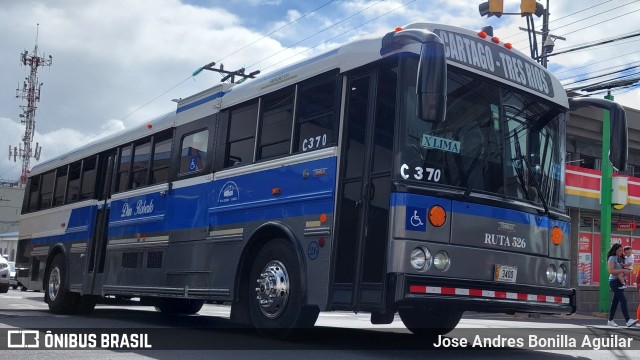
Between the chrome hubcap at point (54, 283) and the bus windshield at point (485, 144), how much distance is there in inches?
373

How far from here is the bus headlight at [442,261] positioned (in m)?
7.33

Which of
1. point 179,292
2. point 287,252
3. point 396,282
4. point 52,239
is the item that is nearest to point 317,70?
point 287,252

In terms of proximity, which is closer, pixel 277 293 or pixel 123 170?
pixel 277 293

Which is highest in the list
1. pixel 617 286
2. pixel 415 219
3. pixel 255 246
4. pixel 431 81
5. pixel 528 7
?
pixel 528 7

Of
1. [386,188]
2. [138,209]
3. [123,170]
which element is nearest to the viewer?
[386,188]

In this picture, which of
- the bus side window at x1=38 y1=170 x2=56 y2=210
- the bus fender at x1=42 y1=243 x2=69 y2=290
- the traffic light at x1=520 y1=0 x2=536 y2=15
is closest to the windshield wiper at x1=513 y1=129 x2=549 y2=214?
the traffic light at x1=520 y1=0 x2=536 y2=15

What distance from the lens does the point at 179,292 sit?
1063 centimetres

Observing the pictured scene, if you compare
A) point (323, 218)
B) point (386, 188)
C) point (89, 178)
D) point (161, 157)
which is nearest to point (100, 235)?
point (89, 178)

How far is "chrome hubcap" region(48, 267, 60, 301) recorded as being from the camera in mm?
14695

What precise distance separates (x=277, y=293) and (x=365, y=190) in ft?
5.64

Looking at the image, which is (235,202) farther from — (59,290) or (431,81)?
(59,290)

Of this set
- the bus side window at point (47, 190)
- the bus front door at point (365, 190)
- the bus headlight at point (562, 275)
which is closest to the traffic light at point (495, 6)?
the bus headlight at point (562, 275)

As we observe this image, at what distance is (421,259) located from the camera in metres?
7.27

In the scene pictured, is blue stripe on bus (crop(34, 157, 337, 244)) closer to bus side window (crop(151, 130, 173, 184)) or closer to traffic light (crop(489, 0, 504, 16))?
bus side window (crop(151, 130, 173, 184))
